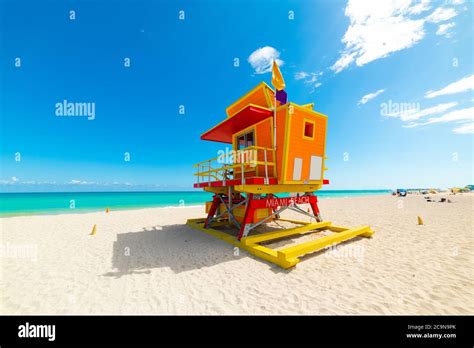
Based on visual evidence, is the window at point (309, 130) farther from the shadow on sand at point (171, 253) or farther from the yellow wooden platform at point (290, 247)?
the shadow on sand at point (171, 253)

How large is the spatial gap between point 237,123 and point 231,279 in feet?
24.4

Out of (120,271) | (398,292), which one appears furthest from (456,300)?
(120,271)

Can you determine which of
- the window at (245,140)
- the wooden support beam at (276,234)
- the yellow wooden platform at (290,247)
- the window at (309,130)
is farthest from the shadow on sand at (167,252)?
the window at (309,130)

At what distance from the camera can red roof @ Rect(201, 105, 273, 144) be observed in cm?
790

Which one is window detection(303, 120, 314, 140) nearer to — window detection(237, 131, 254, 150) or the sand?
window detection(237, 131, 254, 150)

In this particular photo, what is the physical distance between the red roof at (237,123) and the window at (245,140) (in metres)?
0.46

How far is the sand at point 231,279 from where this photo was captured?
3.79 metres

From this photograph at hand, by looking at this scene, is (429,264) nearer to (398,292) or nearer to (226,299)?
(398,292)

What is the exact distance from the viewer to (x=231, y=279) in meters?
4.96

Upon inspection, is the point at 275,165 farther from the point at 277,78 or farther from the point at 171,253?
the point at 171,253

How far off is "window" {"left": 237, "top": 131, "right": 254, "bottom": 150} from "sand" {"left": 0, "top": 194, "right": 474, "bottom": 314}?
5868 millimetres

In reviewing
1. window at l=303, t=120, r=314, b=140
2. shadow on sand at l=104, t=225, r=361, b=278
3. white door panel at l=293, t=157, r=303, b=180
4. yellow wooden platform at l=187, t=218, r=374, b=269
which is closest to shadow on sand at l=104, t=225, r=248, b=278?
shadow on sand at l=104, t=225, r=361, b=278

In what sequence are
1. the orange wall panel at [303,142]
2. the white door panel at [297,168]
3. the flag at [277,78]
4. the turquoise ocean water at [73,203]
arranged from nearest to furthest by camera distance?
the orange wall panel at [303,142] → the white door panel at [297,168] → the flag at [277,78] → the turquoise ocean water at [73,203]

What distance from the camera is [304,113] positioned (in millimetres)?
8414
